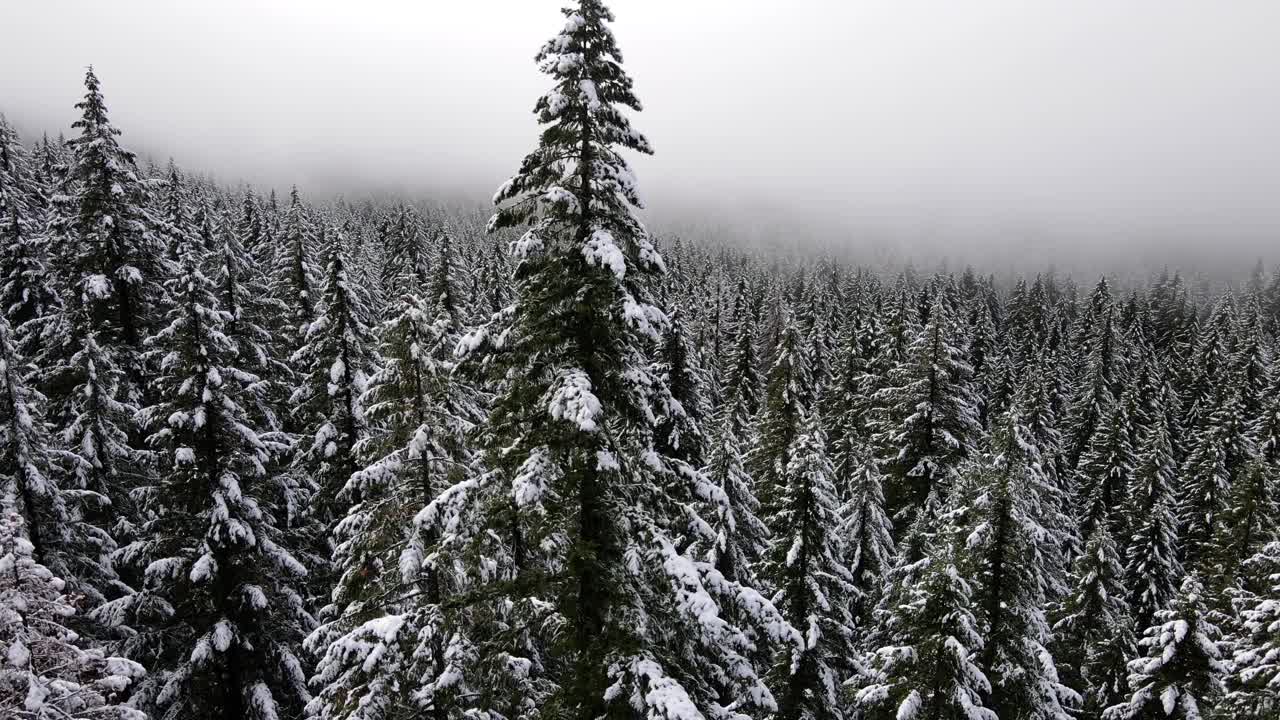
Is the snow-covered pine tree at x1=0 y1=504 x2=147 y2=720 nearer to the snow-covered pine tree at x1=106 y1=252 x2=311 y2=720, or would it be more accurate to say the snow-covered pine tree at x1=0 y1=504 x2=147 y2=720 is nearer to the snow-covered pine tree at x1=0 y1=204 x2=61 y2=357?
the snow-covered pine tree at x1=106 y1=252 x2=311 y2=720

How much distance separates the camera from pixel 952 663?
15.4 metres

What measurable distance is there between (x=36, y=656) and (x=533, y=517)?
7977 millimetres

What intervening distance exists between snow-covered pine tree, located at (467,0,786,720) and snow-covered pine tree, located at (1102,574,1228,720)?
16.0 metres

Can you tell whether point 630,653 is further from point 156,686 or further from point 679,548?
point 156,686

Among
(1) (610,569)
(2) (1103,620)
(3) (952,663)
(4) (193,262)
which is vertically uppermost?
(4) (193,262)

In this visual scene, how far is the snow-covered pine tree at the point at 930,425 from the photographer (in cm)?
2873

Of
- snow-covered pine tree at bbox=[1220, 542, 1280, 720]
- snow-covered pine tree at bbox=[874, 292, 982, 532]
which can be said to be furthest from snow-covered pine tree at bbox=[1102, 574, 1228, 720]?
snow-covered pine tree at bbox=[874, 292, 982, 532]

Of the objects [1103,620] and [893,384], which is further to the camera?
[893,384]

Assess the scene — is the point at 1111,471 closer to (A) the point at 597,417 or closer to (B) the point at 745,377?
(B) the point at 745,377

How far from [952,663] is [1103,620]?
13503 mm

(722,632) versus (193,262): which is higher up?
(193,262)

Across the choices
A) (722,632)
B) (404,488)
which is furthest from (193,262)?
(722,632)

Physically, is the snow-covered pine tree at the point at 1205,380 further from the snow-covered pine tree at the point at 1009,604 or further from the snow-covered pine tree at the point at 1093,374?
the snow-covered pine tree at the point at 1009,604

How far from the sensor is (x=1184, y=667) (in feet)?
60.5
